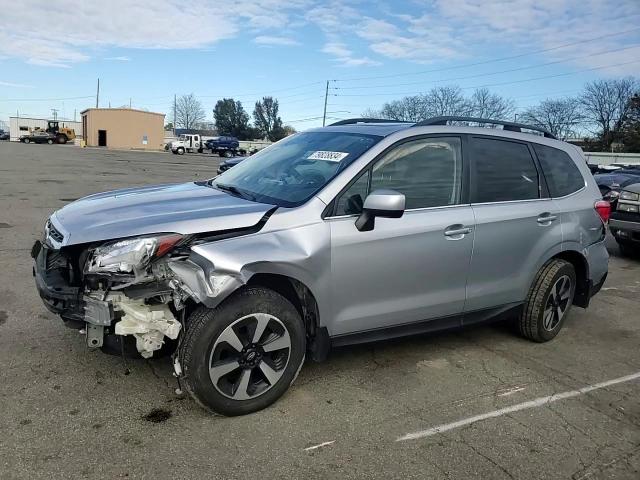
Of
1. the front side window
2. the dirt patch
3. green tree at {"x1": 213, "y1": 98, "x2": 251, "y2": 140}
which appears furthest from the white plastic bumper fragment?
green tree at {"x1": 213, "y1": 98, "x2": 251, "y2": 140}

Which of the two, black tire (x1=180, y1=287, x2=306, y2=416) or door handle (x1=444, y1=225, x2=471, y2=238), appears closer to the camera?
black tire (x1=180, y1=287, x2=306, y2=416)

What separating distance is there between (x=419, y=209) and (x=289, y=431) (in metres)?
1.73

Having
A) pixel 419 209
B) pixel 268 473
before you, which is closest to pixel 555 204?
pixel 419 209

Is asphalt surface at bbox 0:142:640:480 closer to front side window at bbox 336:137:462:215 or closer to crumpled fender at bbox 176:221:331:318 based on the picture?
crumpled fender at bbox 176:221:331:318

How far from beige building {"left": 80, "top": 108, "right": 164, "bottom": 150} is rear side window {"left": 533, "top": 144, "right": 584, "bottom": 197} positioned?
7661cm

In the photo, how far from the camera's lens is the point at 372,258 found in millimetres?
3520

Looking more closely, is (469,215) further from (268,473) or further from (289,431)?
(268,473)

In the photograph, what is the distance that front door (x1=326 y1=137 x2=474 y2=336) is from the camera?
11.4 feet

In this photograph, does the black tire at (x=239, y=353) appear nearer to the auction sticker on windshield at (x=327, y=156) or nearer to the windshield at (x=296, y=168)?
the windshield at (x=296, y=168)

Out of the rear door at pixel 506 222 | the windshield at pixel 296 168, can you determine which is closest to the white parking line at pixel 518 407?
the rear door at pixel 506 222

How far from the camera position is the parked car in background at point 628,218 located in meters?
8.46

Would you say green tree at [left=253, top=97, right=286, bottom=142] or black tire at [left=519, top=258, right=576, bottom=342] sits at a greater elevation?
green tree at [left=253, top=97, right=286, bottom=142]

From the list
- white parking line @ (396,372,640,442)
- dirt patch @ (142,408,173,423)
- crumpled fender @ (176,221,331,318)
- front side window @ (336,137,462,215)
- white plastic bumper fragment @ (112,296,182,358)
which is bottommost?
white parking line @ (396,372,640,442)

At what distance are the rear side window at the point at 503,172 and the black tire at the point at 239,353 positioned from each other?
181 cm
